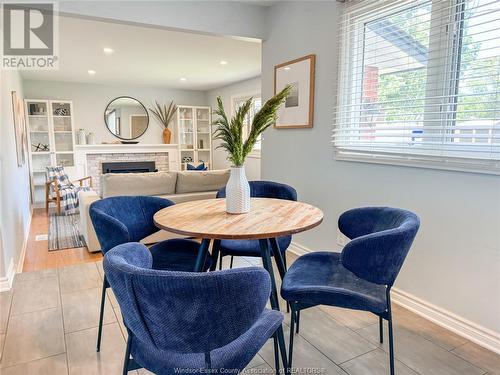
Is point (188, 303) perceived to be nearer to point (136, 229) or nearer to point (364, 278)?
point (364, 278)

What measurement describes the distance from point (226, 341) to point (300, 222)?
31.4 inches

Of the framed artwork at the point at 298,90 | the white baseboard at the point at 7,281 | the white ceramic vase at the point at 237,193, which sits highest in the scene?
the framed artwork at the point at 298,90

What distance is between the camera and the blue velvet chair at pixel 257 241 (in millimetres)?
2053

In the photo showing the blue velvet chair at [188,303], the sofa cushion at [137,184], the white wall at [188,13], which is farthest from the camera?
the sofa cushion at [137,184]

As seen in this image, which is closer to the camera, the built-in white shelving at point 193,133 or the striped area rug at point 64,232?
the striped area rug at point 64,232

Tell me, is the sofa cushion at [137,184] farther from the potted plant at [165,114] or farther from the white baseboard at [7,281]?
the potted plant at [165,114]

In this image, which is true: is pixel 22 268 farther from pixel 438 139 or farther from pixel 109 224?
pixel 438 139

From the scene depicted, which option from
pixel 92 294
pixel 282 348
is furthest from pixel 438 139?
pixel 92 294

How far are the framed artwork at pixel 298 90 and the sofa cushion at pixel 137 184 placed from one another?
52.7 inches

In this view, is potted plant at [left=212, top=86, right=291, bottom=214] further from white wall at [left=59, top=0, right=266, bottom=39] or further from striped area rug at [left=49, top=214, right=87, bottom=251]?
striped area rug at [left=49, top=214, right=87, bottom=251]

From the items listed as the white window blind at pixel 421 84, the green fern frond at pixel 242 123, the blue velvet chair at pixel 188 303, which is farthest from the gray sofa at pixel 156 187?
the blue velvet chair at pixel 188 303

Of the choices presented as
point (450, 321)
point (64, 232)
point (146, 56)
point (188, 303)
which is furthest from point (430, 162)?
point (64, 232)

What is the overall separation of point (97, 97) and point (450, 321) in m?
7.12

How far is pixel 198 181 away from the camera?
3.74 m
